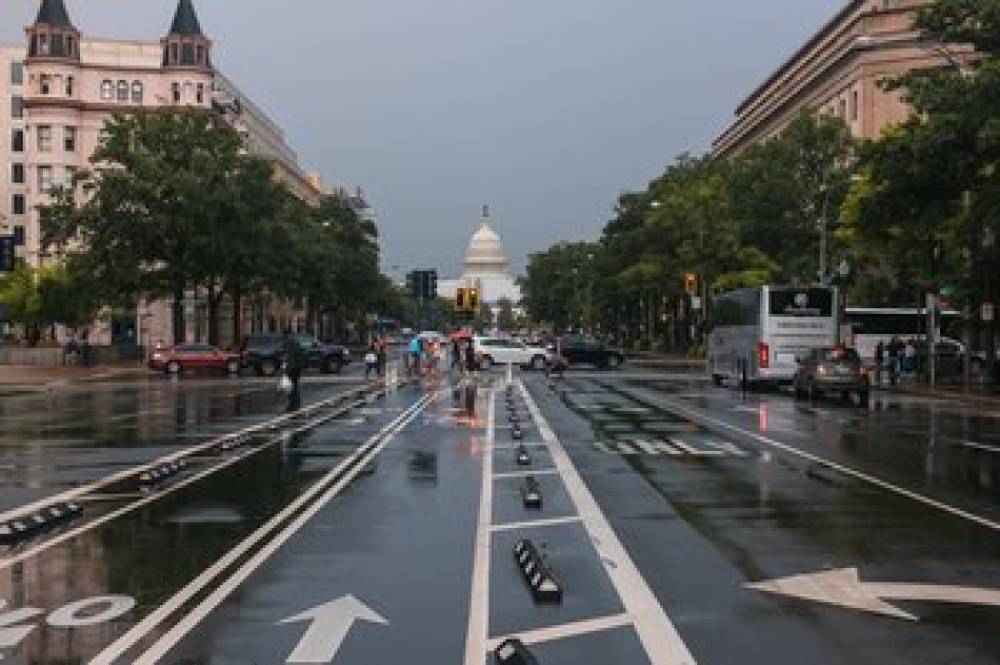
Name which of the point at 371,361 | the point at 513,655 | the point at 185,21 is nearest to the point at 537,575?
the point at 513,655

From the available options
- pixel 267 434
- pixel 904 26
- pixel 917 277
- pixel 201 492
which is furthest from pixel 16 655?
pixel 904 26

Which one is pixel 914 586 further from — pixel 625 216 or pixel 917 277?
pixel 625 216

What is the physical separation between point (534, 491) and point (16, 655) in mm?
7931

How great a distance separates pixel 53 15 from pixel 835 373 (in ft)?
338

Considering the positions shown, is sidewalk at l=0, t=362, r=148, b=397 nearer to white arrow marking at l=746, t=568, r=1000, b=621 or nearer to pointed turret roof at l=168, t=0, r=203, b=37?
white arrow marking at l=746, t=568, r=1000, b=621

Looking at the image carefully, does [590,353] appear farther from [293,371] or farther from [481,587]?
[481,587]

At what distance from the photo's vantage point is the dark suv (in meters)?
61.3

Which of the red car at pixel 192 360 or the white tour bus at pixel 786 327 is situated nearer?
the white tour bus at pixel 786 327

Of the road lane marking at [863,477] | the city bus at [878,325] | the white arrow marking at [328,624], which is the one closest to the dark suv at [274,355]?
the city bus at [878,325]

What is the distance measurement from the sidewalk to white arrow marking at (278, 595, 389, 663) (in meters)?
37.4

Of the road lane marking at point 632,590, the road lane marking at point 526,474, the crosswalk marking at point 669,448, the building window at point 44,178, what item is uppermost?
the building window at point 44,178

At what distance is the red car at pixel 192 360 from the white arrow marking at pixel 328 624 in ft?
174

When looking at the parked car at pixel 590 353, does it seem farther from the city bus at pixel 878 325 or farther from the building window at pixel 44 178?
the building window at pixel 44 178

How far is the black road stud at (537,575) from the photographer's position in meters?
9.54
